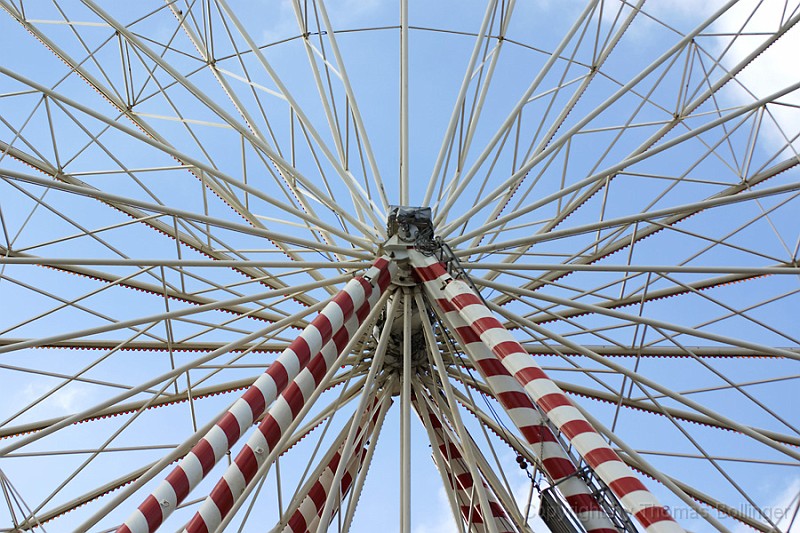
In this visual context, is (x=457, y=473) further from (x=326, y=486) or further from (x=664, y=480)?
(x=664, y=480)

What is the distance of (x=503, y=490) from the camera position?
2056cm

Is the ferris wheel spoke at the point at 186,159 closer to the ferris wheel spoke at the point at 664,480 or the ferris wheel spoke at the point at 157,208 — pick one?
the ferris wheel spoke at the point at 157,208

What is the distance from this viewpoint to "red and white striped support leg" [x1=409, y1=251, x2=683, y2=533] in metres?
12.5

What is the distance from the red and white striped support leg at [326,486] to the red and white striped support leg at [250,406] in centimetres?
360

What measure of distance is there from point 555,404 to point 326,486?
7440mm

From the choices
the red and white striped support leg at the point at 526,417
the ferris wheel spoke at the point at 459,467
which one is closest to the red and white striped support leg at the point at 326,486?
the ferris wheel spoke at the point at 459,467

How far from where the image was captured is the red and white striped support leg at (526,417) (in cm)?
1411

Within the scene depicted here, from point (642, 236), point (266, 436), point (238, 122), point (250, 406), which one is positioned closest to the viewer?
point (250, 406)

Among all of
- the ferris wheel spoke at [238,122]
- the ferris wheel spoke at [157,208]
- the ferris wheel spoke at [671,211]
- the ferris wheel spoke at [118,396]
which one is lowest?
the ferris wheel spoke at [118,396]

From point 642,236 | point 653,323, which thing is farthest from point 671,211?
point 642,236

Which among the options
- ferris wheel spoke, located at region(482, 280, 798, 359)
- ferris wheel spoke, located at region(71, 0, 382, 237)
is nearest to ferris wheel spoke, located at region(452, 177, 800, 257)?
ferris wheel spoke, located at region(482, 280, 798, 359)

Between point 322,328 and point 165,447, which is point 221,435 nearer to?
point 322,328

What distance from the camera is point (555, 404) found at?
14.1m

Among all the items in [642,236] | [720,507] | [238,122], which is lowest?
[720,507]
